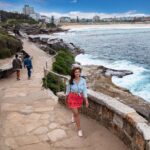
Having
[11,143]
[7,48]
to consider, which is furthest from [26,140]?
[7,48]

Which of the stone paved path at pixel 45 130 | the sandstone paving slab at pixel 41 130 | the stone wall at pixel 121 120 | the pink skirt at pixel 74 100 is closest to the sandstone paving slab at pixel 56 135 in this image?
the stone paved path at pixel 45 130

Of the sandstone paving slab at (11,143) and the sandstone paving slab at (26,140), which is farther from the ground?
the sandstone paving slab at (26,140)

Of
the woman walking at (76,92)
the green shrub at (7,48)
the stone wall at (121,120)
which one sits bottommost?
the green shrub at (7,48)

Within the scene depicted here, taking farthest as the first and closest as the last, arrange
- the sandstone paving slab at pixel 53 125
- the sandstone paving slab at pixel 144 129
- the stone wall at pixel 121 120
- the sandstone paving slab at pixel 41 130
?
1. the sandstone paving slab at pixel 53 125
2. the sandstone paving slab at pixel 41 130
3. the stone wall at pixel 121 120
4. the sandstone paving slab at pixel 144 129

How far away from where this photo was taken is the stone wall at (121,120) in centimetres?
532

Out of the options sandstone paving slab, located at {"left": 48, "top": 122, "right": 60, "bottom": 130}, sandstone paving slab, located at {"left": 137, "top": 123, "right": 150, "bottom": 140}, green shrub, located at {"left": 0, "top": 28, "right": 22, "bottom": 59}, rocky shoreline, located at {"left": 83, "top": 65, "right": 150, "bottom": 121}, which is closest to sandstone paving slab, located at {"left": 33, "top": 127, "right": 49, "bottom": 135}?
sandstone paving slab, located at {"left": 48, "top": 122, "right": 60, "bottom": 130}

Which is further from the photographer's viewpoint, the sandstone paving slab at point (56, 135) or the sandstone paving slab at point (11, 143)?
the sandstone paving slab at point (56, 135)

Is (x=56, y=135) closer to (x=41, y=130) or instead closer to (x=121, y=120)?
(x=41, y=130)

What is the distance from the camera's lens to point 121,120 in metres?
6.24

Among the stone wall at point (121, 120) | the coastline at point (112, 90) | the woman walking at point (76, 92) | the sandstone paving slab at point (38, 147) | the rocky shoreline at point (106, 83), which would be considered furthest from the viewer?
the rocky shoreline at point (106, 83)

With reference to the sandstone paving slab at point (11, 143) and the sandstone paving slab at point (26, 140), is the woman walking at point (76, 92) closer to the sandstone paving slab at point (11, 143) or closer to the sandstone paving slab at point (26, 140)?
the sandstone paving slab at point (26, 140)

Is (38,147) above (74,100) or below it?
below

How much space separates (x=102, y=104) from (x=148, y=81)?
65.4 ft

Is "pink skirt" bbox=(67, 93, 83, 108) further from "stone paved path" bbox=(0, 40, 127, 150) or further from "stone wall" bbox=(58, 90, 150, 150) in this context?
"stone paved path" bbox=(0, 40, 127, 150)
